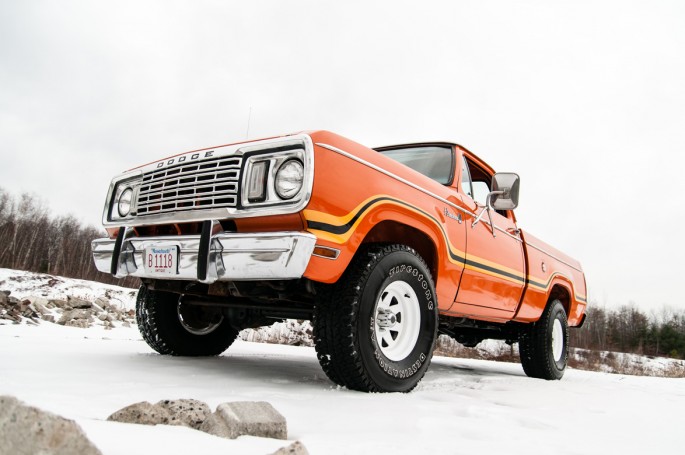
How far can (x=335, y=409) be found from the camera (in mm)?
2041

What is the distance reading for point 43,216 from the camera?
51.4 m

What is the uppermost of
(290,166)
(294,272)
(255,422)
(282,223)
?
(290,166)

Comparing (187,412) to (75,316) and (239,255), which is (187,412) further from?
(75,316)

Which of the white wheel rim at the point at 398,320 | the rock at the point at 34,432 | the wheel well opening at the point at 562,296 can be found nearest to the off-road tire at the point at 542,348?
the wheel well opening at the point at 562,296

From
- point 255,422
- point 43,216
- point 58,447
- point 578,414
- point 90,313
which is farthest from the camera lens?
point 43,216

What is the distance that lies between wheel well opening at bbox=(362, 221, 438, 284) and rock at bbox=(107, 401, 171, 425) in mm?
1530

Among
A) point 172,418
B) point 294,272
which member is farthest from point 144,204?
point 172,418

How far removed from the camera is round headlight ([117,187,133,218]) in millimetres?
3168

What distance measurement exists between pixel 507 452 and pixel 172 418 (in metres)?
1.13

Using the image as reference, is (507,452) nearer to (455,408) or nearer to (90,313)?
(455,408)

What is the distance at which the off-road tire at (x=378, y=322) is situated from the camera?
239 centimetres

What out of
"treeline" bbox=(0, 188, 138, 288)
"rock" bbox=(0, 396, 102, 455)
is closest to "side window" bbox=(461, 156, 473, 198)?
"rock" bbox=(0, 396, 102, 455)

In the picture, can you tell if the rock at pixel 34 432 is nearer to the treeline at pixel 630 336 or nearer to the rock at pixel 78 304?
the rock at pixel 78 304

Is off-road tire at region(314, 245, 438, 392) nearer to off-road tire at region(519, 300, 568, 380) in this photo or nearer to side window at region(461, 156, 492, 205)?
side window at region(461, 156, 492, 205)
